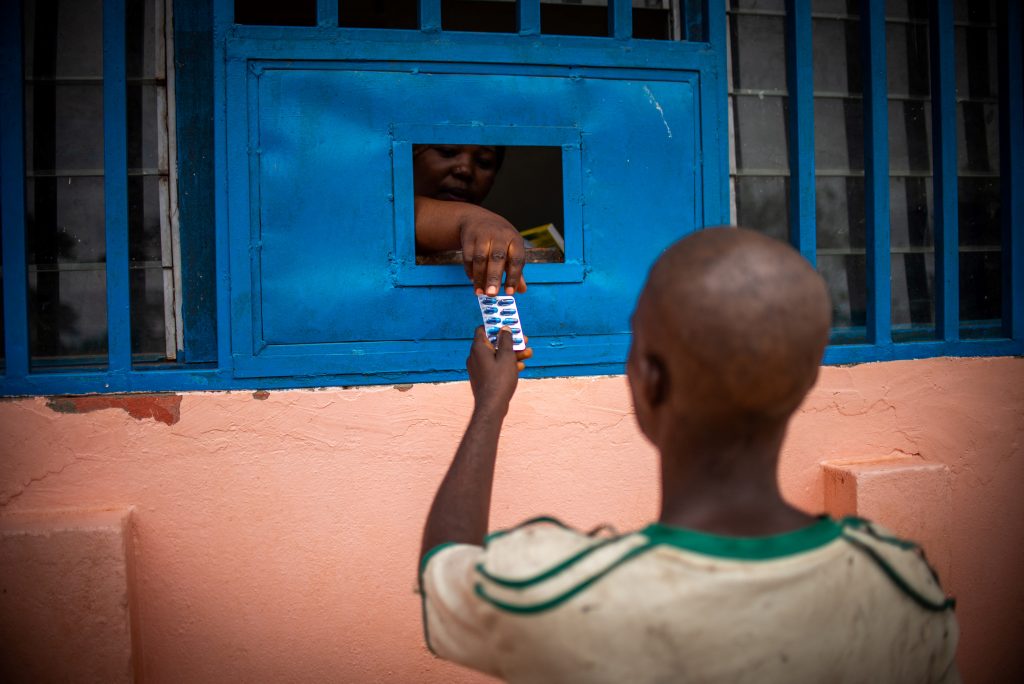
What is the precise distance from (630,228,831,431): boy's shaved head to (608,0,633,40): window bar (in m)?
1.87

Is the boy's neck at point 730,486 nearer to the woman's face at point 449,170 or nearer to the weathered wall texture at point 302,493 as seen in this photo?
the weathered wall texture at point 302,493

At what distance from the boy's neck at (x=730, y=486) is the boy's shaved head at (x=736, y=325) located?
0.04 meters

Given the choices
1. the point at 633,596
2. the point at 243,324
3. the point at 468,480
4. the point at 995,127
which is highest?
the point at 995,127

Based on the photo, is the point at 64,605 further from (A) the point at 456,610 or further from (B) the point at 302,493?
(A) the point at 456,610

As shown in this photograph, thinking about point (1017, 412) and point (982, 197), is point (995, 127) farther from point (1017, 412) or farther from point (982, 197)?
point (1017, 412)

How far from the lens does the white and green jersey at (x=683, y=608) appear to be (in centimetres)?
96

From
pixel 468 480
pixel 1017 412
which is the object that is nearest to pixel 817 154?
pixel 1017 412

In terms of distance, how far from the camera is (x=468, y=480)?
1236 mm

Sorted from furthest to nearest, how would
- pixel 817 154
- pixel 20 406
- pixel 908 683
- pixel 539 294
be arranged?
pixel 817 154, pixel 539 294, pixel 20 406, pixel 908 683

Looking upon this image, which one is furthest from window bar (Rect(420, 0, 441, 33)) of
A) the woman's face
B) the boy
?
the boy

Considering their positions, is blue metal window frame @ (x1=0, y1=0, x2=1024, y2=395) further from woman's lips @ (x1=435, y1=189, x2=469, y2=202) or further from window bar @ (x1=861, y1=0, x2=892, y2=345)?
woman's lips @ (x1=435, y1=189, x2=469, y2=202)

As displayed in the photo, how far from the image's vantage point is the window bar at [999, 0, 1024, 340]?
2.95m

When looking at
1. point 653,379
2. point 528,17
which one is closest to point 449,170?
point 528,17

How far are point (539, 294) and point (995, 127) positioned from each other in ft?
7.20
